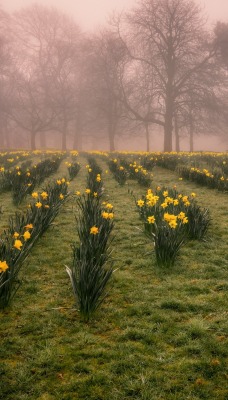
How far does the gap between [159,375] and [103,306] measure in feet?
3.41

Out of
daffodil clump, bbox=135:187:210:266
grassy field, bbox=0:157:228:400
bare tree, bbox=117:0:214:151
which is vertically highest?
bare tree, bbox=117:0:214:151

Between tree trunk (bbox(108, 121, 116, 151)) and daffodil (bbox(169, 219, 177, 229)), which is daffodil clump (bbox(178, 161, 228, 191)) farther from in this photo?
tree trunk (bbox(108, 121, 116, 151))

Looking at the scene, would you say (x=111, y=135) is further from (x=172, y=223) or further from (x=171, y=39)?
(x=172, y=223)

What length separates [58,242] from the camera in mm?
4980

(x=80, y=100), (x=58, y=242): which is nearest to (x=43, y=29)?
(x=80, y=100)

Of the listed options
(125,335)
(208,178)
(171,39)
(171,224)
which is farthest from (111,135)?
(125,335)

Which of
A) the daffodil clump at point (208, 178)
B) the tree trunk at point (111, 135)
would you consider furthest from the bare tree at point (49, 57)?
the daffodil clump at point (208, 178)

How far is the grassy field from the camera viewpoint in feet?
7.09

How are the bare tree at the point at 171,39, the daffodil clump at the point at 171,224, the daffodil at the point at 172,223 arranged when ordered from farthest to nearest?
the bare tree at the point at 171,39, the daffodil clump at the point at 171,224, the daffodil at the point at 172,223

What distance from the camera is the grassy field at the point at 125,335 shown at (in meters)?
2.16

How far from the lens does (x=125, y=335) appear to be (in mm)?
2703

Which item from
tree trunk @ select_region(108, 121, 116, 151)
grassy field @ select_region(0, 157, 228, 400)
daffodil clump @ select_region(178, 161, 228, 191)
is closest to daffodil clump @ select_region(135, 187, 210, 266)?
grassy field @ select_region(0, 157, 228, 400)

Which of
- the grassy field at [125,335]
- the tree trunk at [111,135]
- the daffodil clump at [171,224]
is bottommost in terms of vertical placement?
the grassy field at [125,335]

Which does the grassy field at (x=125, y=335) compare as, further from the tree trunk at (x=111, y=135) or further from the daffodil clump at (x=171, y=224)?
the tree trunk at (x=111, y=135)
